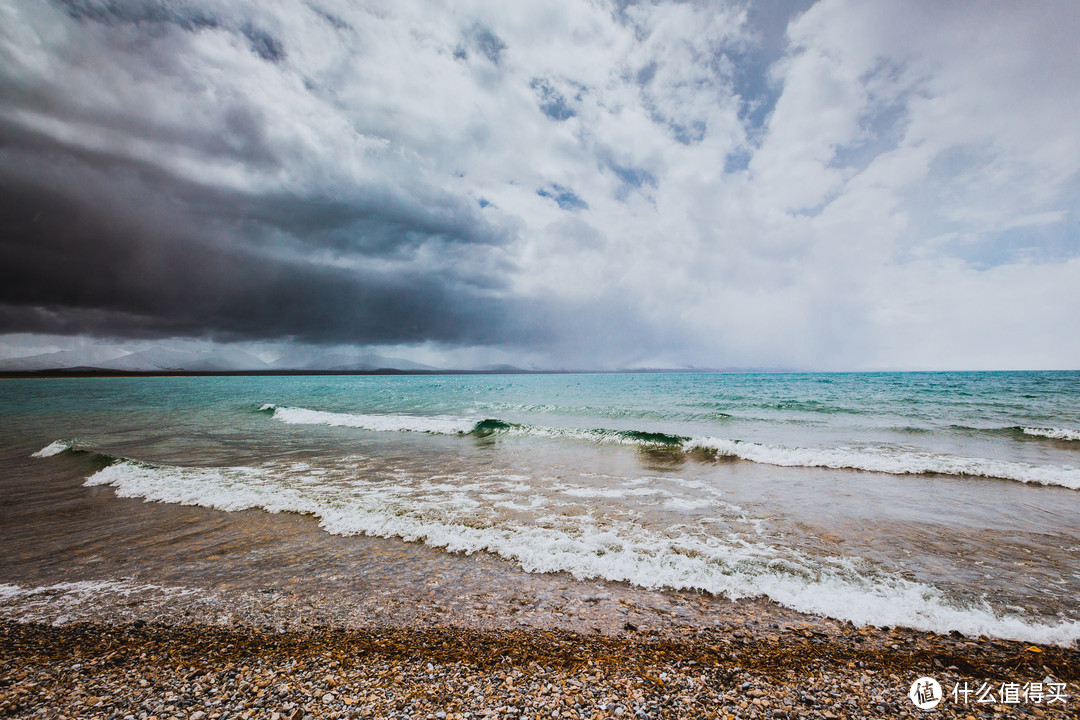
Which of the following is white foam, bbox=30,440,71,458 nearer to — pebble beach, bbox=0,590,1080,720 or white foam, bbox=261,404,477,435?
A: white foam, bbox=261,404,477,435

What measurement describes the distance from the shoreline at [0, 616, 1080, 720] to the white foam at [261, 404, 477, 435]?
18056 mm

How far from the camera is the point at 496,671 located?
3992 millimetres

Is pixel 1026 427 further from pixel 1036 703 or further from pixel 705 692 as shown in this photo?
pixel 705 692

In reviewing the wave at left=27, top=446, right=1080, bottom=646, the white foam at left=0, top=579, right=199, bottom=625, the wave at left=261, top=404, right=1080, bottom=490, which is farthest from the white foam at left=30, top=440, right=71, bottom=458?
the white foam at left=0, top=579, right=199, bottom=625

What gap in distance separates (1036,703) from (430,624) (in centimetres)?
603

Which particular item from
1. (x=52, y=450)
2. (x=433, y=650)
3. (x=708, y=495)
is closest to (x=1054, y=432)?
(x=708, y=495)

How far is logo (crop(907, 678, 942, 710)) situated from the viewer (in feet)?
12.2

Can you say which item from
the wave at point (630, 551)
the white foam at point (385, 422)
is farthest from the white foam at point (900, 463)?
the white foam at point (385, 422)

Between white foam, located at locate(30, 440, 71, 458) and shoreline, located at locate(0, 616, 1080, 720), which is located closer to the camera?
shoreline, located at locate(0, 616, 1080, 720)

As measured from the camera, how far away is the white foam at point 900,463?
40.3 ft

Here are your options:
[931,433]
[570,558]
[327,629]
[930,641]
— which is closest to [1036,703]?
[930,641]

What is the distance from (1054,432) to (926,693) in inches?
1043

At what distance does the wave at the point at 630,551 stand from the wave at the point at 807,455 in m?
9.31

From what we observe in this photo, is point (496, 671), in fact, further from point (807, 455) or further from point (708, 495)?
point (807, 455)
